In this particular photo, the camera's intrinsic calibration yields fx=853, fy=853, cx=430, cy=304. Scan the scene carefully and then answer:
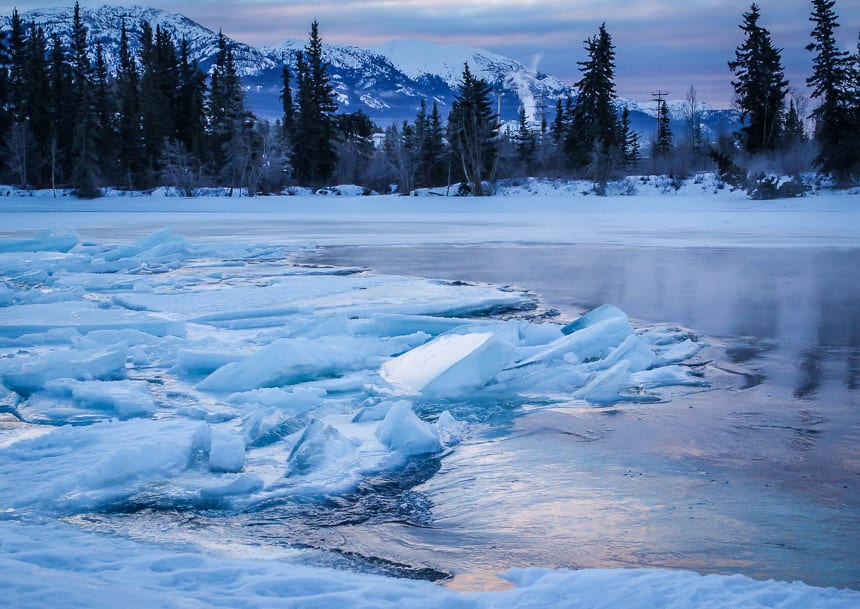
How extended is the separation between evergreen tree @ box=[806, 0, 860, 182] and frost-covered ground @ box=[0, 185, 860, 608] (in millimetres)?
26064

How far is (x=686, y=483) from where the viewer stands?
3992 millimetres

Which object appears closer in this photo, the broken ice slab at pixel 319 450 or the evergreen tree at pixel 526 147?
the broken ice slab at pixel 319 450

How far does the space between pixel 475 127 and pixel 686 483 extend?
4211cm

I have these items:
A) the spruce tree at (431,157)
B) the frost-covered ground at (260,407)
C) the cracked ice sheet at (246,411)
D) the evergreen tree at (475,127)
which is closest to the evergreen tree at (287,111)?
the spruce tree at (431,157)

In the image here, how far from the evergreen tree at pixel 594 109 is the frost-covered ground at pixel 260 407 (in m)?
39.1

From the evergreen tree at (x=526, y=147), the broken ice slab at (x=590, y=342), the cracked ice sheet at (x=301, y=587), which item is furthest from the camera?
the evergreen tree at (x=526, y=147)

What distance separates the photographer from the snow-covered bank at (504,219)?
19.4 meters

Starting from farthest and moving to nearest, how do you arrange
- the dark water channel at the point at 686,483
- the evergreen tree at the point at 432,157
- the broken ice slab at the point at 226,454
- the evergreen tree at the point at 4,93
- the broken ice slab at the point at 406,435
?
the evergreen tree at the point at 4,93 < the evergreen tree at the point at 432,157 < the broken ice slab at the point at 406,435 < the broken ice slab at the point at 226,454 < the dark water channel at the point at 686,483

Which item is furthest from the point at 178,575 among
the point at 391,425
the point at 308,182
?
the point at 308,182

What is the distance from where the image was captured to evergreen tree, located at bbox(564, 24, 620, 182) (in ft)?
162

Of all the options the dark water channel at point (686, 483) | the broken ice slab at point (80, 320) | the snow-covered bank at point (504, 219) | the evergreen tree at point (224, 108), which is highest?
the evergreen tree at point (224, 108)

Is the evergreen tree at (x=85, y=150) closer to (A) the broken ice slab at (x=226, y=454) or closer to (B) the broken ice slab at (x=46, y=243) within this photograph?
(B) the broken ice slab at (x=46, y=243)

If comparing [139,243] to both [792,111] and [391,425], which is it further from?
[792,111]

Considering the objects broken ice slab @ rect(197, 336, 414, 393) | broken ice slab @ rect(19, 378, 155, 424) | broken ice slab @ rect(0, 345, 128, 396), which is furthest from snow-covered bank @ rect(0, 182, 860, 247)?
broken ice slab @ rect(19, 378, 155, 424)
